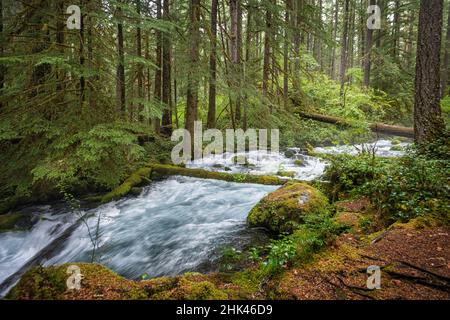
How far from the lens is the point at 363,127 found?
32.5 ft

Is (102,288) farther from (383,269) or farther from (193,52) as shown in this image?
(193,52)

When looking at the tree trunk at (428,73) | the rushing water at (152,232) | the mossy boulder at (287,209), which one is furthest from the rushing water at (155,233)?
the tree trunk at (428,73)

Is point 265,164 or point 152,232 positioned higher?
point 265,164

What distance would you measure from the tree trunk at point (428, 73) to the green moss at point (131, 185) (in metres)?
8.65

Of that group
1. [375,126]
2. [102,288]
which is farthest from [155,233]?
[375,126]

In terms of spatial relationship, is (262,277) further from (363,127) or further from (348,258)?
(363,127)

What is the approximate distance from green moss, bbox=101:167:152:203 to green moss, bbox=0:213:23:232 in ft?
7.07

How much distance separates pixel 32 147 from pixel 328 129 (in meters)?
14.8

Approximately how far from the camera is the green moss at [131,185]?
27.8ft

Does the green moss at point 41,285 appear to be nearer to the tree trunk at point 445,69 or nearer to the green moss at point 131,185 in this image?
the green moss at point 131,185

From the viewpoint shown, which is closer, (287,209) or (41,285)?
(41,285)

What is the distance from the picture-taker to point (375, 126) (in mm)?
12273

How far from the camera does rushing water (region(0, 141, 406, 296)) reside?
17.0 feet

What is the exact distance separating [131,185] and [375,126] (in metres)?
11.0
